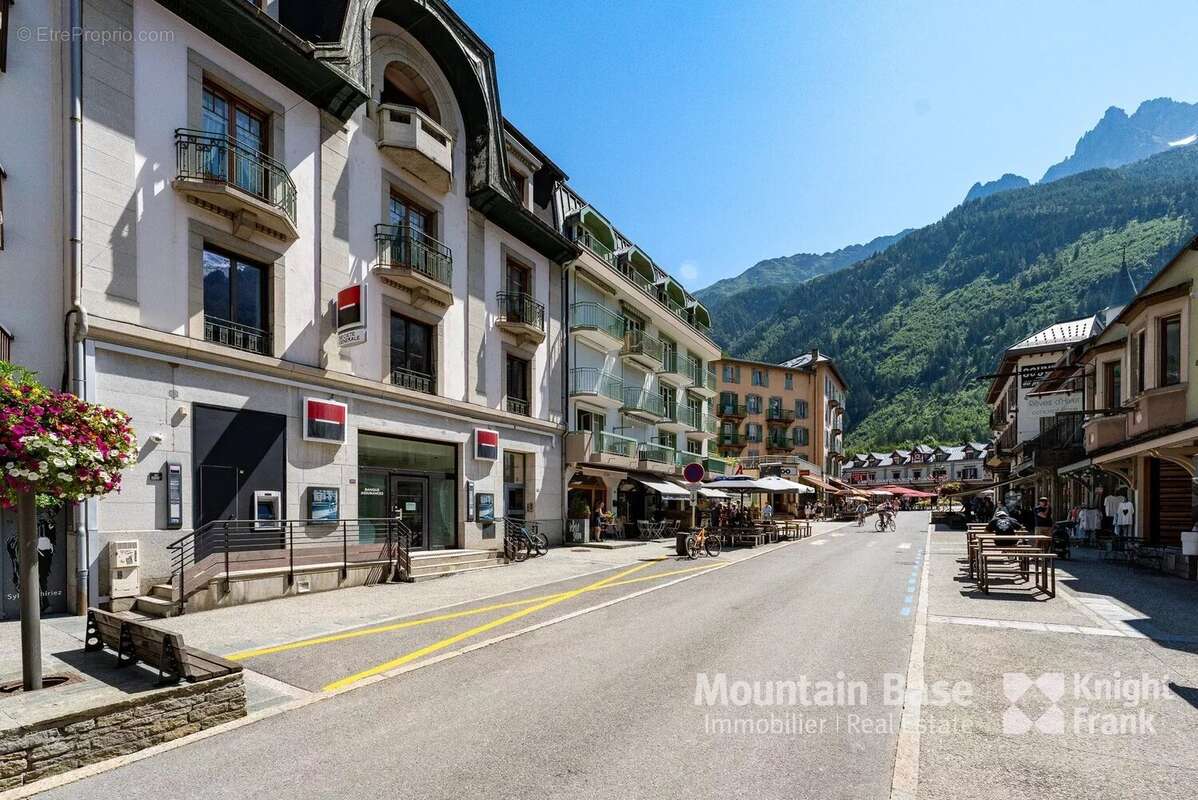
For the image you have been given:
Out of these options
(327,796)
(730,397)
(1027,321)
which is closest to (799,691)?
(327,796)

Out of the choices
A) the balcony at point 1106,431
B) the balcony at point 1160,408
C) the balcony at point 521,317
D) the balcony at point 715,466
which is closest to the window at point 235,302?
the balcony at point 521,317

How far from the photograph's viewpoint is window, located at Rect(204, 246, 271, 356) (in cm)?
1330

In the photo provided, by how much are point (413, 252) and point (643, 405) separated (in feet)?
53.1

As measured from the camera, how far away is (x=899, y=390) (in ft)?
516

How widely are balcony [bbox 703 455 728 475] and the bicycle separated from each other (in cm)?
1553

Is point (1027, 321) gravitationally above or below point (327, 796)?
above

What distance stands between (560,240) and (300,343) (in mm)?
12069

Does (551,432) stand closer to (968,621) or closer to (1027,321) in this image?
(968,621)

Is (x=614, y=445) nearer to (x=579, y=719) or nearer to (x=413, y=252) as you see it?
(x=413, y=252)

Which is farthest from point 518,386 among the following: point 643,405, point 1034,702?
point 1034,702

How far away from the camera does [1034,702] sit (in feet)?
20.1

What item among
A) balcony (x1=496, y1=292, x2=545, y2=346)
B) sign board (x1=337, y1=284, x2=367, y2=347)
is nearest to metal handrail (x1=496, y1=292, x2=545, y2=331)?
balcony (x1=496, y1=292, x2=545, y2=346)

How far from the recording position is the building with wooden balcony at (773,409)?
66250 mm

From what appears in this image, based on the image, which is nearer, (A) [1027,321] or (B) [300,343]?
(B) [300,343]
